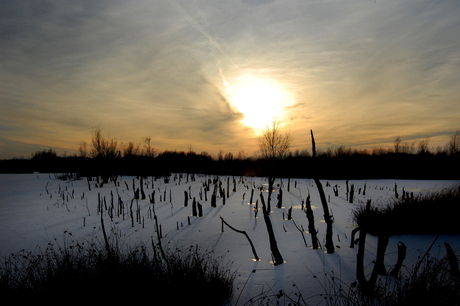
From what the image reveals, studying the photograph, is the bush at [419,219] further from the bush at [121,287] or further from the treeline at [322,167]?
the treeline at [322,167]

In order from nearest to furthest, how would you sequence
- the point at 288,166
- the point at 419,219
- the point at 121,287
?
the point at 121,287, the point at 419,219, the point at 288,166

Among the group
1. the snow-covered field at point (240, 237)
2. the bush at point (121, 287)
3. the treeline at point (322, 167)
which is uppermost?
the treeline at point (322, 167)

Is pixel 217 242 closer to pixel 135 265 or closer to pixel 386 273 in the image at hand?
pixel 135 265

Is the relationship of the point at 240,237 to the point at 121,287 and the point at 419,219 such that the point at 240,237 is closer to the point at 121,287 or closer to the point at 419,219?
the point at 121,287

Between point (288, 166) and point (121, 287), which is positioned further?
point (288, 166)

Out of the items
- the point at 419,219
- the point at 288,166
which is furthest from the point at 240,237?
the point at 288,166

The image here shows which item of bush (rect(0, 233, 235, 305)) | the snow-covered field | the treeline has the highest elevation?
the treeline

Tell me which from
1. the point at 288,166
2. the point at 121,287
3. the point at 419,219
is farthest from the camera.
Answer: the point at 288,166


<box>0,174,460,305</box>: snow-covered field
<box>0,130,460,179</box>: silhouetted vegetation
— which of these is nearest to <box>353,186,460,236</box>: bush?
<box>0,174,460,305</box>: snow-covered field

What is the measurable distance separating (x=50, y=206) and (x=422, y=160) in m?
54.6

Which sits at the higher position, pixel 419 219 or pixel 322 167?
pixel 322 167

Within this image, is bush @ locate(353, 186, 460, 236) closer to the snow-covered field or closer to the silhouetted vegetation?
the snow-covered field

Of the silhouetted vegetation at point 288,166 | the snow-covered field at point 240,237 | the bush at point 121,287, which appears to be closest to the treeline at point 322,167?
the silhouetted vegetation at point 288,166

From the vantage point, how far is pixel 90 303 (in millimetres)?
3645
